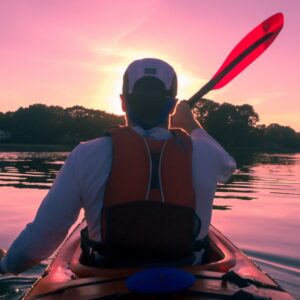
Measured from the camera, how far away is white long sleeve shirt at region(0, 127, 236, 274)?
2.33 m

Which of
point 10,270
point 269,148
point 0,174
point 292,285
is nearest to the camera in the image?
point 10,270

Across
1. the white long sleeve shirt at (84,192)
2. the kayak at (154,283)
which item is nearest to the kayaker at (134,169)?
the white long sleeve shirt at (84,192)

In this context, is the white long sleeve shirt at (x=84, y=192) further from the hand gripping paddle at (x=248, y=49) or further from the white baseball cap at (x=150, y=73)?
the hand gripping paddle at (x=248, y=49)

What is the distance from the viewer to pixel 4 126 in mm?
68125

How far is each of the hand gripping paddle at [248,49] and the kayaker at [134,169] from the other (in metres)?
2.22

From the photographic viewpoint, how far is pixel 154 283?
1.95m

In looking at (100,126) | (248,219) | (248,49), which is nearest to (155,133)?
(248,49)

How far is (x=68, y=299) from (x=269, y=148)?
2966 inches

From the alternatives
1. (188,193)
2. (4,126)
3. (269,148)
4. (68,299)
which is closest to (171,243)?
(188,193)

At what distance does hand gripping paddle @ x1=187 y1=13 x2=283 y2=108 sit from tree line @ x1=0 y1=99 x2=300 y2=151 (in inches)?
2199

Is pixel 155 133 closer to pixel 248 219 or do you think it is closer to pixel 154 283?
pixel 154 283

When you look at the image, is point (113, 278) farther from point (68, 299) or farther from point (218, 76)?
point (218, 76)

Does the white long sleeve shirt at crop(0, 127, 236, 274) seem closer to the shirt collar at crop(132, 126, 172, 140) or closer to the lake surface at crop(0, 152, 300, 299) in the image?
the shirt collar at crop(132, 126, 172, 140)

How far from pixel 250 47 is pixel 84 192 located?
9.99ft
